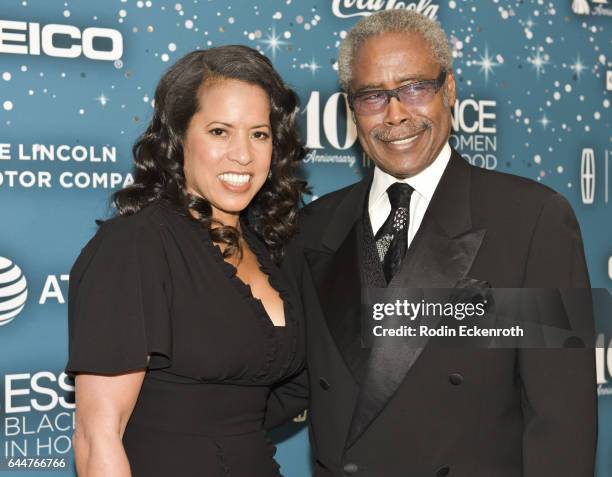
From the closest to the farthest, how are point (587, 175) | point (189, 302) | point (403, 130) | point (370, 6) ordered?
1. point (189, 302)
2. point (403, 130)
3. point (370, 6)
4. point (587, 175)

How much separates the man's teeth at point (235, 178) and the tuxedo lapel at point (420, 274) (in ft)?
1.35

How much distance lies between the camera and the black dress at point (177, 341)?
61.5 inches

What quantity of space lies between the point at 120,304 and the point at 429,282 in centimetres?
65

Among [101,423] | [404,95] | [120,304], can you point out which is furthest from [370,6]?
[101,423]

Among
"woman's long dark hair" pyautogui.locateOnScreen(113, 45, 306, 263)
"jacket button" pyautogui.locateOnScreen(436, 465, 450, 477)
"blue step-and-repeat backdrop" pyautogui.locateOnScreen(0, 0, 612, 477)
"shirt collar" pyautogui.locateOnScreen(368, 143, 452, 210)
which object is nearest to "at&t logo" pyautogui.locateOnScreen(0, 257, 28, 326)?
"blue step-and-repeat backdrop" pyautogui.locateOnScreen(0, 0, 612, 477)

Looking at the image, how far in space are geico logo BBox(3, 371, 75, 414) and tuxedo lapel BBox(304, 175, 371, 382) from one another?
0.87 m

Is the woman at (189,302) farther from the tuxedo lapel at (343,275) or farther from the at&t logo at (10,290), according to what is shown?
the at&t logo at (10,290)

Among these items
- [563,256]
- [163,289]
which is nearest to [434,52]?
[563,256]

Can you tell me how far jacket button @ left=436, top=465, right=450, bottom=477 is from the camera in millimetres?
1636

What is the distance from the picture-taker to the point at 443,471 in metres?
1.64

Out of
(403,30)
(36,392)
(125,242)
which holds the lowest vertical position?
(36,392)

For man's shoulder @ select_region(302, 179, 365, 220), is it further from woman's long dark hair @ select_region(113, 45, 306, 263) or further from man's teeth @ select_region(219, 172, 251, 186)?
man's teeth @ select_region(219, 172, 251, 186)

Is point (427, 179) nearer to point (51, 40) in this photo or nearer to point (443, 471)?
point (443, 471)

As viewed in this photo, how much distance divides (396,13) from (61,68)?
1.02 metres
